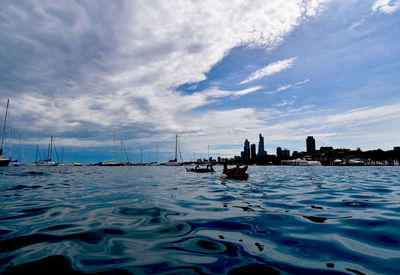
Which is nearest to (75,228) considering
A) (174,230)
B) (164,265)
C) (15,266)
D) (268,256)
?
(15,266)

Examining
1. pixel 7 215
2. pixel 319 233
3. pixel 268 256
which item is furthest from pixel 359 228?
pixel 7 215

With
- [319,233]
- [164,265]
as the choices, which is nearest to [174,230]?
[164,265]

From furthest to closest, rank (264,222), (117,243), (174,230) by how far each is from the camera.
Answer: (264,222), (174,230), (117,243)

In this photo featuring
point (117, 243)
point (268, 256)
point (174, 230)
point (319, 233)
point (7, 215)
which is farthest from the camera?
point (7, 215)

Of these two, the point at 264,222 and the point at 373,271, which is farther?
the point at 264,222

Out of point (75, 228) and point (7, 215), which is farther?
point (7, 215)

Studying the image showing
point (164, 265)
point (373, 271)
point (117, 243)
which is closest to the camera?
point (373, 271)

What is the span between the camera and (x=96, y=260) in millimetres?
3277

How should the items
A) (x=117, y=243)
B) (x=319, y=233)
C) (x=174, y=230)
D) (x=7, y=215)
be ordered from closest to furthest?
(x=117, y=243), (x=319, y=233), (x=174, y=230), (x=7, y=215)

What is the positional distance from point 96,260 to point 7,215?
17.3ft

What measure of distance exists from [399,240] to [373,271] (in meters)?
1.98

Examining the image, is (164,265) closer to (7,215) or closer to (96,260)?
(96,260)

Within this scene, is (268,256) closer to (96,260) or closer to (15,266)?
(96,260)

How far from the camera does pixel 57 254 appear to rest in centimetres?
347
